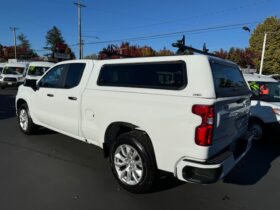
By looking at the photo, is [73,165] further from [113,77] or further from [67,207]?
[113,77]

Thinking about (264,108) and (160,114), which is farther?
(264,108)

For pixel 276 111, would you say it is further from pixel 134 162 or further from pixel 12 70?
pixel 12 70

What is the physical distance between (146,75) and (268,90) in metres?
5.02

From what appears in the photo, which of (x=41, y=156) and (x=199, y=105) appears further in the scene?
(x=41, y=156)

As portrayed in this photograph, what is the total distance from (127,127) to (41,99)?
2660 millimetres

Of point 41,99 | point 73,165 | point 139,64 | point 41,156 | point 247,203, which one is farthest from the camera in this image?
point 41,99

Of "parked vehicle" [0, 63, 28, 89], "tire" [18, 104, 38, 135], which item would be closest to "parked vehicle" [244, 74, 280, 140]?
"tire" [18, 104, 38, 135]

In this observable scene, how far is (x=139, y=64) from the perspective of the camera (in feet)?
13.3

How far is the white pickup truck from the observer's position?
3.22 meters

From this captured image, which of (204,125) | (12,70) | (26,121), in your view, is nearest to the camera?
(204,125)

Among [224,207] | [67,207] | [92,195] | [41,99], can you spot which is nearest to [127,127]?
[92,195]

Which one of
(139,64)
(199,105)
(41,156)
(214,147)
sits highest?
(139,64)

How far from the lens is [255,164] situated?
536cm

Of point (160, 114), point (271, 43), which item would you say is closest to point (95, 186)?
point (160, 114)
